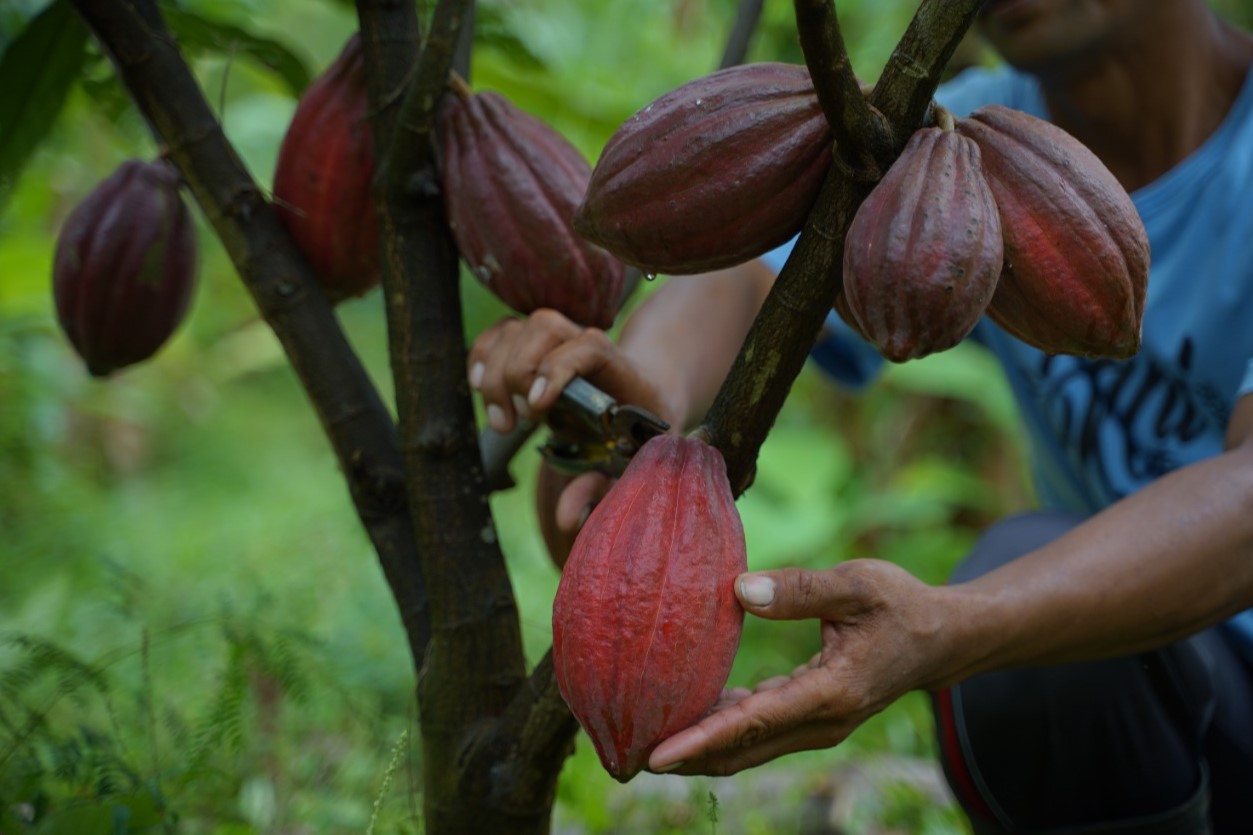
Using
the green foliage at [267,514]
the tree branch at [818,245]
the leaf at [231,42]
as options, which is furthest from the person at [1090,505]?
the leaf at [231,42]

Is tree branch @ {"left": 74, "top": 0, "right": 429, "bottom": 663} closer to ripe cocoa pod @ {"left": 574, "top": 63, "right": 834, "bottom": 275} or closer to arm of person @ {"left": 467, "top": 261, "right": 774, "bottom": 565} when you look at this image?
arm of person @ {"left": 467, "top": 261, "right": 774, "bottom": 565}

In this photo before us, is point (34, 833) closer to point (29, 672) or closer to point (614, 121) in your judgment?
point (29, 672)

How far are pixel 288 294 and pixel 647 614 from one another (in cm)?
57

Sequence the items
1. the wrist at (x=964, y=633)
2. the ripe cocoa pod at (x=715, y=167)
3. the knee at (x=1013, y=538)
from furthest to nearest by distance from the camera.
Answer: the knee at (x=1013, y=538), the wrist at (x=964, y=633), the ripe cocoa pod at (x=715, y=167)

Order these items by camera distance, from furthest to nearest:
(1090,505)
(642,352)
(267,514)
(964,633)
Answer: (267,514), (1090,505), (642,352), (964,633)

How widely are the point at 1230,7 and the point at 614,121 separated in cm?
227

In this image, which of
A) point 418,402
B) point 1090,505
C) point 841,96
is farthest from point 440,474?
point 1090,505

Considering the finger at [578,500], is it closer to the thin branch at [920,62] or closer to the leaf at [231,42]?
the thin branch at [920,62]

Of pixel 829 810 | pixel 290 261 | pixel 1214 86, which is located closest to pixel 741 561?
pixel 290 261

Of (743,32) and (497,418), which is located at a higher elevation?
(743,32)

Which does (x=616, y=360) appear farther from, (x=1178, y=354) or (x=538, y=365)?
(x=1178, y=354)

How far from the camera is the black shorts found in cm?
137

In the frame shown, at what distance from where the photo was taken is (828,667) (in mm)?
818

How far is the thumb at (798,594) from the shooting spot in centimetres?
73
